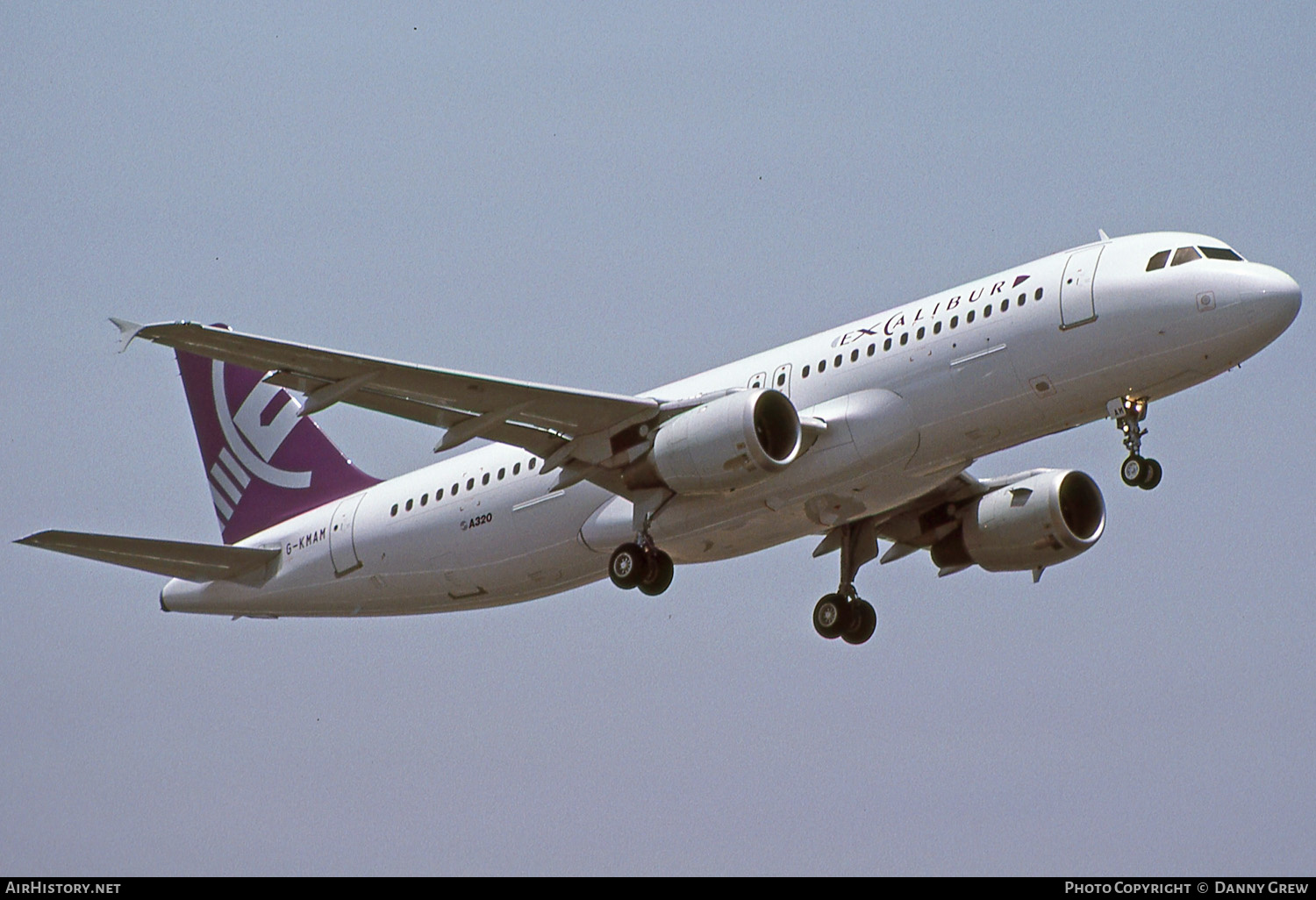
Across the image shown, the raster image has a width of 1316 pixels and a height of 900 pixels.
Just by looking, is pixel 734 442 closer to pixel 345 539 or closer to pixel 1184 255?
pixel 1184 255

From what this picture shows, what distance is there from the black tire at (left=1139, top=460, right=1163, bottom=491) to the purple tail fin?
630 inches

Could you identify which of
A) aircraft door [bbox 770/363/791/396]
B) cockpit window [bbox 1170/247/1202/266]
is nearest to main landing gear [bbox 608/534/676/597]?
aircraft door [bbox 770/363/791/396]

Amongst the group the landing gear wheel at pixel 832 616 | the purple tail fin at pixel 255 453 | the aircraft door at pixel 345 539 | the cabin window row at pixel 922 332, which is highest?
the purple tail fin at pixel 255 453

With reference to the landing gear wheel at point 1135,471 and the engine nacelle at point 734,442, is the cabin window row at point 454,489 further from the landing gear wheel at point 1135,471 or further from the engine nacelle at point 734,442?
the landing gear wheel at point 1135,471

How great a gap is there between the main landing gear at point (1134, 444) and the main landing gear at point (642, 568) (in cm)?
789

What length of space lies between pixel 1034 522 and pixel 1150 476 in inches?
239

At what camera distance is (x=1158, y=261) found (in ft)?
102

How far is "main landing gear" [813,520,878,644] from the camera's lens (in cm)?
3803

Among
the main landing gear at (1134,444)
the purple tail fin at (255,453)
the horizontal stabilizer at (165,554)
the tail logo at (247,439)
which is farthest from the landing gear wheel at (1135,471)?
the tail logo at (247,439)

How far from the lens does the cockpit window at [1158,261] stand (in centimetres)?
3111

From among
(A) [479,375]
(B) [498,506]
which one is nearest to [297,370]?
(A) [479,375]
